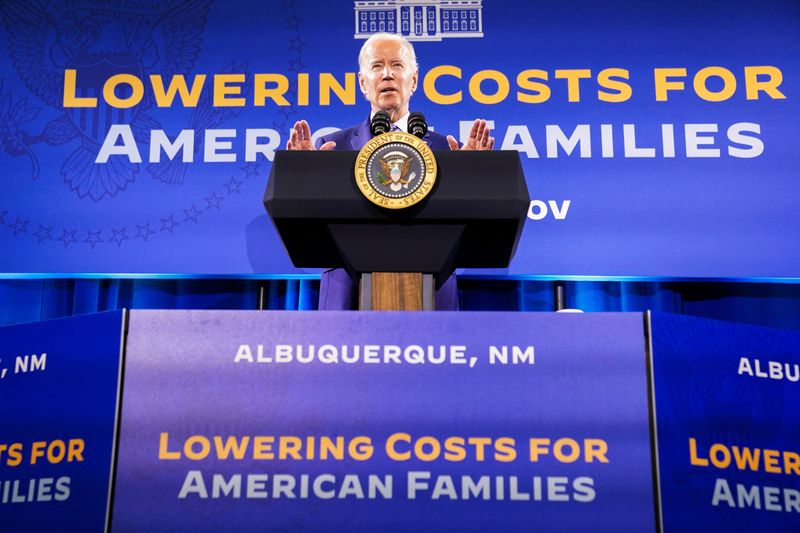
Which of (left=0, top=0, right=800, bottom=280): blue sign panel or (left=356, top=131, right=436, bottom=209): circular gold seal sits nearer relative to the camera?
(left=356, top=131, right=436, bottom=209): circular gold seal

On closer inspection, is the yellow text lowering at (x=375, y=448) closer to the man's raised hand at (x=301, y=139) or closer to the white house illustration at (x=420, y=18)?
the man's raised hand at (x=301, y=139)

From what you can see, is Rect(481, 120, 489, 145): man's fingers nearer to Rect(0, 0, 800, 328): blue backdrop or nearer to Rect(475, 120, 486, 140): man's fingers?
Rect(475, 120, 486, 140): man's fingers

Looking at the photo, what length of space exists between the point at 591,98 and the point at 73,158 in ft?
5.50

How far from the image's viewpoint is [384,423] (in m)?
1.12

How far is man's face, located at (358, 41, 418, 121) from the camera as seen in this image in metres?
2.39

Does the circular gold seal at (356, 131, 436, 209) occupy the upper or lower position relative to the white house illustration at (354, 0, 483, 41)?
lower

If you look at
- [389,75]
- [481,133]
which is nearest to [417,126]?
[481,133]

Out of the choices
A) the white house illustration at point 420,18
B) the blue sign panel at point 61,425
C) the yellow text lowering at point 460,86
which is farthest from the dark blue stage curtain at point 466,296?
the blue sign panel at point 61,425

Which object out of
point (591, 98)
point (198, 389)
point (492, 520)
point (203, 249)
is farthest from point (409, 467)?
point (591, 98)

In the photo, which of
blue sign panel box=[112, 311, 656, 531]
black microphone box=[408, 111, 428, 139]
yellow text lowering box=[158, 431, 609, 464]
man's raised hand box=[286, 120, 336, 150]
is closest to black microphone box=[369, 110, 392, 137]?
black microphone box=[408, 111, 428, 139]

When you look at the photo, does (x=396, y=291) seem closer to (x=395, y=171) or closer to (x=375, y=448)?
(x=395, y=171)

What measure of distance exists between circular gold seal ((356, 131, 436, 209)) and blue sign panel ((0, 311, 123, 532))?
1.29 feet

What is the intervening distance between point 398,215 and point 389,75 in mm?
1127

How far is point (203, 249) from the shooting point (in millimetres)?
2998
